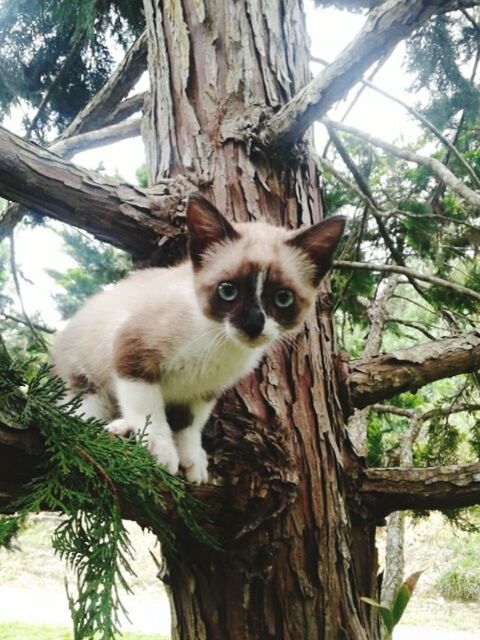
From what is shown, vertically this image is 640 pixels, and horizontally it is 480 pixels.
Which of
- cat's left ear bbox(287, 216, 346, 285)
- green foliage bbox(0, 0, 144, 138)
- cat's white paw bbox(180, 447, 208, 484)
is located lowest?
cat's white paw bbox(180, 447, 208, 484)

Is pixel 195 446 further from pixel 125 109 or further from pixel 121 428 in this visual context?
pixel 125 109

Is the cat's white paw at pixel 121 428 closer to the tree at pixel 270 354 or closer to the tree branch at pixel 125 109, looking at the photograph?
the tree at pixel 270 354

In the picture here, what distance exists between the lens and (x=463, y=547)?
268 inches

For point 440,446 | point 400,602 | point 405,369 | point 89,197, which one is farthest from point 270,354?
point 440,446

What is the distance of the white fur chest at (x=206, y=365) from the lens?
1.92m

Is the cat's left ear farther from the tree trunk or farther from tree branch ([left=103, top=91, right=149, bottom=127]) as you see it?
tree branch ([left=103, top=91, right=149, bottom=127])

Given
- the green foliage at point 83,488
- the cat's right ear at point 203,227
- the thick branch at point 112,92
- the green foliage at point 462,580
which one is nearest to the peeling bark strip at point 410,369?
the cat's right ear at point 203,227

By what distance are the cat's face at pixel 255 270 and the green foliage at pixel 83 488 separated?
0.57 meters

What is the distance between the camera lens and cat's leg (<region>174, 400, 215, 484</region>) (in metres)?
1.76

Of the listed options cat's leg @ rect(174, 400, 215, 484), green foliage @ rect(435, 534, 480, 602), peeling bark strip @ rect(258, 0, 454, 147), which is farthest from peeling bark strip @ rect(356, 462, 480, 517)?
green foliage @ rect(435, 534, 480, 602)

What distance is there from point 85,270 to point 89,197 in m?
1.82

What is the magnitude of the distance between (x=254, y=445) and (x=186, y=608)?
0.61 meters

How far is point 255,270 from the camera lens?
183cm

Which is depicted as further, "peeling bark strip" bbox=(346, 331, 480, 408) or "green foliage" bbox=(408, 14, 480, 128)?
"green foliage" bbox=(408, 14, 480, 128)
